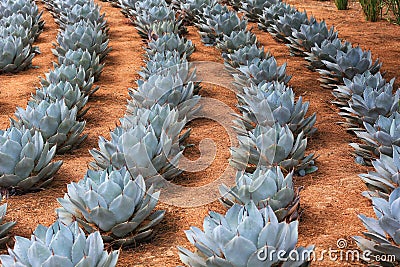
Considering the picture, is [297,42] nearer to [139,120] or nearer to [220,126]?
[220,126]

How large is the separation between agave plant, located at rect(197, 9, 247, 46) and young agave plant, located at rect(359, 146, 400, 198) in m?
2.51

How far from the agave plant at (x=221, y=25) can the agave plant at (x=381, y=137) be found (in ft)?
7.02

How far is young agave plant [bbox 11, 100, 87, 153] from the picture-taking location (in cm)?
286

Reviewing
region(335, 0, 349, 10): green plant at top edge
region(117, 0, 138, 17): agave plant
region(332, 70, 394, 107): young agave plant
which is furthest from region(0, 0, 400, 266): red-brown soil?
region(335, 0, 349, 10): green plant at top edge

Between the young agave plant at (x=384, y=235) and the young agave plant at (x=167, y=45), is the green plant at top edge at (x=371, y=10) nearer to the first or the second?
the young agave plant at (x=167, y=45)

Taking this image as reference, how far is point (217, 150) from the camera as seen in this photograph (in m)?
3.00

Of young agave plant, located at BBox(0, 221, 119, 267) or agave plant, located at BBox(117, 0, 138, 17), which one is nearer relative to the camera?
young agave plant, located at BBox(0, 221, 119, 267)

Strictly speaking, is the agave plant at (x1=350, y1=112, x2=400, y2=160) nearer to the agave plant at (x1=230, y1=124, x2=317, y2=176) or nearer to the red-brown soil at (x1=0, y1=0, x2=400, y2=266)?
the red-brown soil at (x1=0, y1=0, x2=400, y2=266)

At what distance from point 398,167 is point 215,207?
2.51ft

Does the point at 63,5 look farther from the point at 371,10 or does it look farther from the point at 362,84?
the point at 362,84

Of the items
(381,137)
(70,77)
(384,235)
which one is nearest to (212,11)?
(70,77)

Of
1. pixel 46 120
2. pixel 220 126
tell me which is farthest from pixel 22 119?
pixel 220 126

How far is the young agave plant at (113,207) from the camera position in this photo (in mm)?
2023

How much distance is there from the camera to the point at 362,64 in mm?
3631
